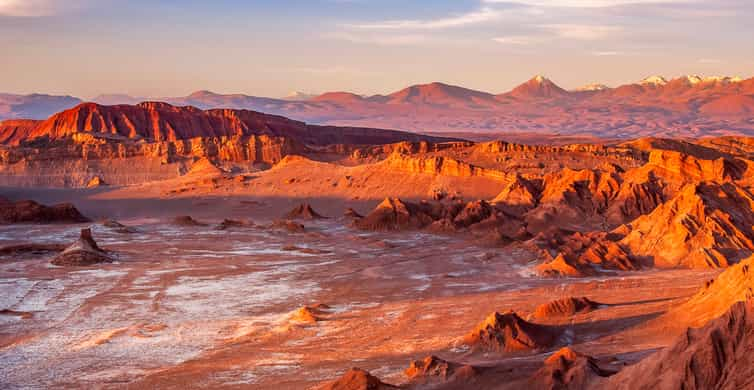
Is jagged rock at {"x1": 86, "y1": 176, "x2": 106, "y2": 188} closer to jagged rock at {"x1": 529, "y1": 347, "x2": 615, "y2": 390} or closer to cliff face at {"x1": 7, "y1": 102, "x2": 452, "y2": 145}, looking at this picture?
cliff face at {"x1": 7, "y1": 102, "x2": 452, "y2": 145}

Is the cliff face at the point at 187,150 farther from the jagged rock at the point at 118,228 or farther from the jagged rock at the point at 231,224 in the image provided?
the jagged rock at the point at 118,228

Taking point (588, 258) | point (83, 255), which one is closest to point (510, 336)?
point (588, 258)

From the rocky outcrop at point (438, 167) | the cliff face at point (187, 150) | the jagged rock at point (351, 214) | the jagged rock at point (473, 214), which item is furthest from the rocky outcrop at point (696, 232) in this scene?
the cliff face at point (187, 150)

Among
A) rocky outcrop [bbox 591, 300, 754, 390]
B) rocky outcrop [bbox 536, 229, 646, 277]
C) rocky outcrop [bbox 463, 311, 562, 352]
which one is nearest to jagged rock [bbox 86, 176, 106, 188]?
rocky outcrop [bbox 536, 229, 646, 277]

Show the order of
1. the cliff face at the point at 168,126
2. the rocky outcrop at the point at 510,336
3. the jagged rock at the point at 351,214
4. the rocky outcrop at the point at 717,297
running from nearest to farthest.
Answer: the rocky outcrop at the point at 717,297
the rocky outcrop at the point at 510,336
the jagged rock at the point at 351,214
the cliff face at the point at 168,126

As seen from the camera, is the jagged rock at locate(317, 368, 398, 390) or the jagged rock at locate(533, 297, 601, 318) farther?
the jagged rock at locate(533, 297, 601, 318)

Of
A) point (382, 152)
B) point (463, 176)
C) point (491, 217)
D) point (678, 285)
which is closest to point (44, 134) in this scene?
point (382, 152)
